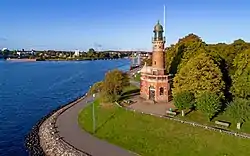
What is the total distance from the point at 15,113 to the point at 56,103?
35.6 ft

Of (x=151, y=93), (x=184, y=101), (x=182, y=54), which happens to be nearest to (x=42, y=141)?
(x=184, y=101)

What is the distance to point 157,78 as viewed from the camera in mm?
53875

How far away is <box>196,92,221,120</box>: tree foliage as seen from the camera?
40.6 m

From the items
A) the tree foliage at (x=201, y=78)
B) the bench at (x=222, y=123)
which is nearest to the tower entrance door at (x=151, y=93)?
the tree foliage at (x=201, y=78)

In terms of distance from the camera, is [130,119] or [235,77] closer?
[130,119]

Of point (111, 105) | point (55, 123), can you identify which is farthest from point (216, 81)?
point (55, 123)

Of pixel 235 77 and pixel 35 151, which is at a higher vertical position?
pixel 235 77

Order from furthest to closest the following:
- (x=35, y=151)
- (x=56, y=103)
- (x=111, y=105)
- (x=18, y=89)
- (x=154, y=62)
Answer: (x=18, y=89)
(x=56, y=103)
(x=154, y=62)
(x=111, y=105)
(x=35, y=151)

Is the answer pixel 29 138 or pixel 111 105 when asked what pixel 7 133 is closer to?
pixel 29 138

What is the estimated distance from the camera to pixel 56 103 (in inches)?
2675

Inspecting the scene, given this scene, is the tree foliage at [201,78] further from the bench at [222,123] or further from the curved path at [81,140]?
the curved path at [81,140]

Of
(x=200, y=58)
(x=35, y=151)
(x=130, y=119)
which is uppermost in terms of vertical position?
(x=200, y=58)

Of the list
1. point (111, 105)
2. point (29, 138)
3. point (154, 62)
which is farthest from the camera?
point (154, 62)

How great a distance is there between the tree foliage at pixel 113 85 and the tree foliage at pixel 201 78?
1152 cm
